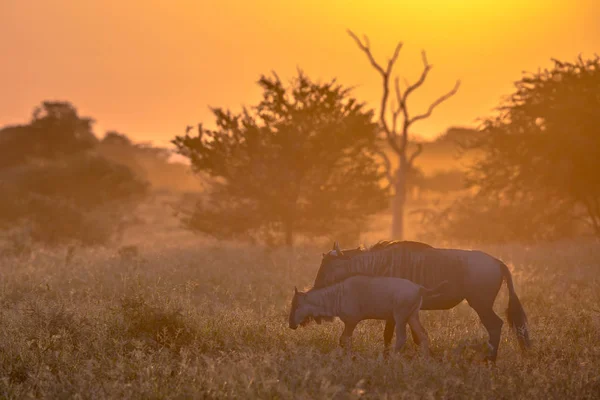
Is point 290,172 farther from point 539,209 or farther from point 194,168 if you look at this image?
point 539,209

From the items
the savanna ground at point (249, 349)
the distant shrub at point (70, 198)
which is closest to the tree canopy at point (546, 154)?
the savanna ground at point (249, 349)

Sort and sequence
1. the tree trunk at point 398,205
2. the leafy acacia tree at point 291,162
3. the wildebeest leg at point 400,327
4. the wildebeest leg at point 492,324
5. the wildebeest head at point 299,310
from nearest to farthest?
the wildebeest leg at point 400,327 < the wildebeest leg at point 492,324 < the wildebeest head at point 299,310 < the leafy acacia tree at point 291,162 < the tree trunk at point 398,205

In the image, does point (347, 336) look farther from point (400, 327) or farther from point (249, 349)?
point (249, 349)

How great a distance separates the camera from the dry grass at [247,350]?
6406mm

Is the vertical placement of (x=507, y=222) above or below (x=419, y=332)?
above

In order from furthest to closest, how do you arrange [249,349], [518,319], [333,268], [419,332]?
[518,319] → [333,268] → [419,332] → [249,349]

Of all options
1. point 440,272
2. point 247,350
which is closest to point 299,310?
point 247,350

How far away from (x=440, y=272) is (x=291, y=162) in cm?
1124

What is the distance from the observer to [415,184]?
188ft

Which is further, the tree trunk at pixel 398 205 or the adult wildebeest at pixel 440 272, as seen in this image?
the tree trunk at pixel 398 205

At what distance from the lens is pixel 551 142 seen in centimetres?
1994

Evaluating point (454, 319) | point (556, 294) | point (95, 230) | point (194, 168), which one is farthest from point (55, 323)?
point (95, 230)

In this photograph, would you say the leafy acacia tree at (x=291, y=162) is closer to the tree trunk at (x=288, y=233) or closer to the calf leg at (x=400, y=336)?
the tree trunk at (x=288, y=233)

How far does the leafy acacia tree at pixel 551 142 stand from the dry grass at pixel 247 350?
26.9ft
